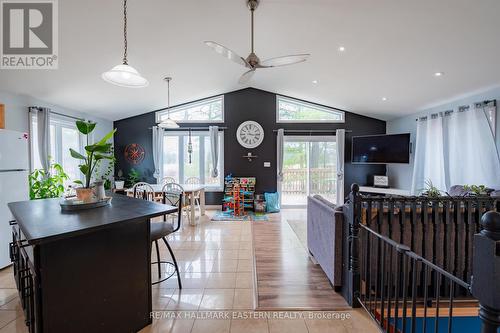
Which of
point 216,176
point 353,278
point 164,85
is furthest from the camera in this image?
point 216,176

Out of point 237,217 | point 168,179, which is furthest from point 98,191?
point 168,179

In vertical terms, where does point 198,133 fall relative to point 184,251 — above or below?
above

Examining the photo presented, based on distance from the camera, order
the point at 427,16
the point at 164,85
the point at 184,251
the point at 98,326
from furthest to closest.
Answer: the point at 164,85 → the point at 184,251 → the point at 427,16 → the point at 98,326

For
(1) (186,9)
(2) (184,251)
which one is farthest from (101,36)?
(2) (184,251)

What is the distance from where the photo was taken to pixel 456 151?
416 cm

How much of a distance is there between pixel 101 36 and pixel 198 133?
11.8 feet

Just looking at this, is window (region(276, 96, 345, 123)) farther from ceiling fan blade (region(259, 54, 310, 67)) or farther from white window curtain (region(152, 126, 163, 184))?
ceiling fan blade (region(259, 54, 310, 67))

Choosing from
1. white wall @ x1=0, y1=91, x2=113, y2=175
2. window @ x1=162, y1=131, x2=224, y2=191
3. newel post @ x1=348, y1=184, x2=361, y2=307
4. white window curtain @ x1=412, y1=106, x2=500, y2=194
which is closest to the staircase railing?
newel post @ x1=348, y1=184, x2=361, y2=307

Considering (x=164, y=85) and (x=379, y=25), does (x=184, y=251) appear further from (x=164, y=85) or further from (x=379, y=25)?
(x=379, y=25)

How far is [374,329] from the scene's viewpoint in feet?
6.15

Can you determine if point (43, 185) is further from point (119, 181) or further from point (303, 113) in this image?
point (303, 113)

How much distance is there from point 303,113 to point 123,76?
5193mm

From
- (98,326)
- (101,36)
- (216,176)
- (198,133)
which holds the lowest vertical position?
(98,326)

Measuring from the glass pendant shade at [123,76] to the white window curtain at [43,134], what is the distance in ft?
9.78
